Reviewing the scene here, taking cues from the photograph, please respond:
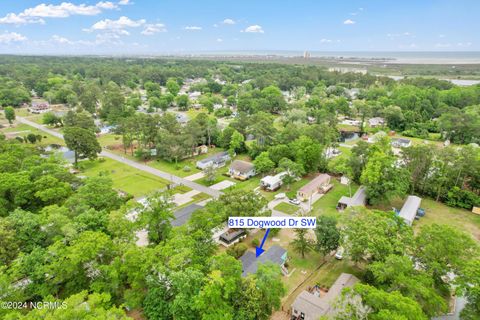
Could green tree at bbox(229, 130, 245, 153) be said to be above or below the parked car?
above

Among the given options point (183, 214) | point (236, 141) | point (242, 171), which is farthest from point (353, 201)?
point (236, 141)

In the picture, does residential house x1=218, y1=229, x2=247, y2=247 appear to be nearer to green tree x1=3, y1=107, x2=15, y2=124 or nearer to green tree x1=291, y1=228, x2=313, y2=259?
green tree x1=291, y1=228, x2=313, y2=259

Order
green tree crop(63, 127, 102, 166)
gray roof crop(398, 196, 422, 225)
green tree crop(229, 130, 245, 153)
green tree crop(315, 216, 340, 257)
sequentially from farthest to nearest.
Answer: green tree crop(229, 130, 245, 153) → green tree crop(63, 127, 102, 166) → gray roof crop(398, 196, 422, 225) → green tree crop(315, 216, 340, 257)

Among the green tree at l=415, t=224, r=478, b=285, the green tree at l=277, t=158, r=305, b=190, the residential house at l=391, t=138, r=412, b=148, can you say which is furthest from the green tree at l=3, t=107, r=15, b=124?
the residential house at l=391, t=138, r=412, b=148

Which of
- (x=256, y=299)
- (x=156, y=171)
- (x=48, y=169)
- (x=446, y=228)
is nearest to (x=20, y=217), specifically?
(x=48, y=169)

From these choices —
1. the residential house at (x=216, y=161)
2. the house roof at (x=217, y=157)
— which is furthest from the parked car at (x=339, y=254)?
the house roof at (x=217, y=157)

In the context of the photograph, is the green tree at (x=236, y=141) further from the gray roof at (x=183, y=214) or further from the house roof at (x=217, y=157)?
the gray roof at (x=183, y=214)

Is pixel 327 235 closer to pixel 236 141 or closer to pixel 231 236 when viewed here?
pixel 231 236
